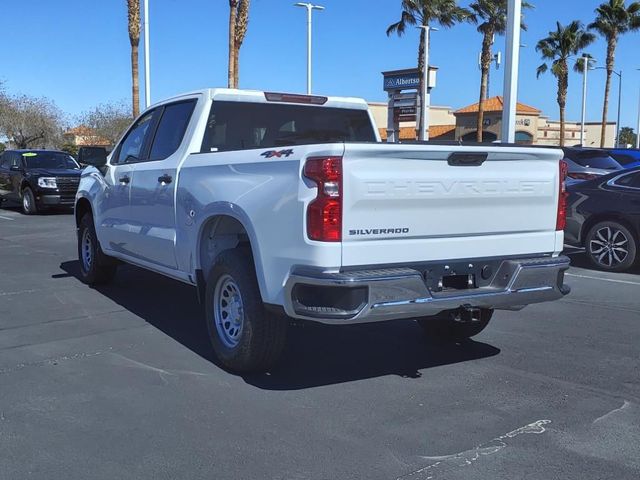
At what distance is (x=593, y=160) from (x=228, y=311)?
997 cm

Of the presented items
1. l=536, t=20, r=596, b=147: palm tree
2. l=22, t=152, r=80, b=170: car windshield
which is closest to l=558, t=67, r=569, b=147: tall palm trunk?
l=536, t=20, r=596, b=147: palm tree

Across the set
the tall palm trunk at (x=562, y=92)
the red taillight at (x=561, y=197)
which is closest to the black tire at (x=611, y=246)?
the red taillight at (x=561, y=197)

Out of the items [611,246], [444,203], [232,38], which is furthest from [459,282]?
[232,38]

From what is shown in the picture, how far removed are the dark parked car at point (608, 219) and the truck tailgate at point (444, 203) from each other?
5.00 meters

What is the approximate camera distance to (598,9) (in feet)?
144

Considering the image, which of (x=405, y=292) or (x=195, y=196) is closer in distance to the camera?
(x=405, y=292)

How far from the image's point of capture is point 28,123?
187 ft

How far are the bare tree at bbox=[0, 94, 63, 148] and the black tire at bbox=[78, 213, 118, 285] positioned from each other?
166 feet

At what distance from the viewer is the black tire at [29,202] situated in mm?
17970

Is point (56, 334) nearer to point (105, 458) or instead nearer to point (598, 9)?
point (105, 458)

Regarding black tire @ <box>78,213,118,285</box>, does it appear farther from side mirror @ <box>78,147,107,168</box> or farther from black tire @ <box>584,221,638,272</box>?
black tire @ <box>584,221,638,272</box>

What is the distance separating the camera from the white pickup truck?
4.11m

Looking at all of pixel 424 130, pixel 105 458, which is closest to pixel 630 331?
pixel 105 458

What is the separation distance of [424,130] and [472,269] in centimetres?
2972
